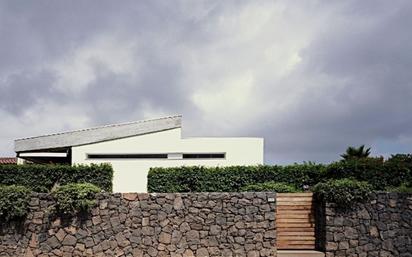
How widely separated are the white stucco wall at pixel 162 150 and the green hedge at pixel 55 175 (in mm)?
3402

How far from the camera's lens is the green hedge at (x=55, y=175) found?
70.2ft

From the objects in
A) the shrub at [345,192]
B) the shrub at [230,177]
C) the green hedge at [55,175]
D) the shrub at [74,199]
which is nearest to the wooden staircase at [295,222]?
the shrub at [345,192]

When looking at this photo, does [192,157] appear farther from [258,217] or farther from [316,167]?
[258,217]

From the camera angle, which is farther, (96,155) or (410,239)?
(96,155)

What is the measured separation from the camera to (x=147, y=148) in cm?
2559

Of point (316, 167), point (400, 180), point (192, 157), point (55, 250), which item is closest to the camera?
point (55, 250)

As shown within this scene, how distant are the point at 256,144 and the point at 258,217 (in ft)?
39.5

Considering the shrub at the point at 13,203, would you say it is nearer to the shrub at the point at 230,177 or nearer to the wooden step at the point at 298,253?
the wooden step at the point at 298,253

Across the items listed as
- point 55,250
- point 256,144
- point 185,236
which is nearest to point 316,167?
point 256,144

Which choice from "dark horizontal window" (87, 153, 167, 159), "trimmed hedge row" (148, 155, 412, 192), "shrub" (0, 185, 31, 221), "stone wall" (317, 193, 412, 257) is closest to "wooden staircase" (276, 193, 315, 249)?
"stone wall" (317, 193, 412, 257)

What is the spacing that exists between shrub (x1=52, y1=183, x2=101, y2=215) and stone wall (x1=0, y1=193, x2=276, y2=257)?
0.79ft

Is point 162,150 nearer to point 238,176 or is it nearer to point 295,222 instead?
point 238,176

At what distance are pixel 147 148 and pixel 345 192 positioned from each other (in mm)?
13687

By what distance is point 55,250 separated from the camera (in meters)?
13.5
